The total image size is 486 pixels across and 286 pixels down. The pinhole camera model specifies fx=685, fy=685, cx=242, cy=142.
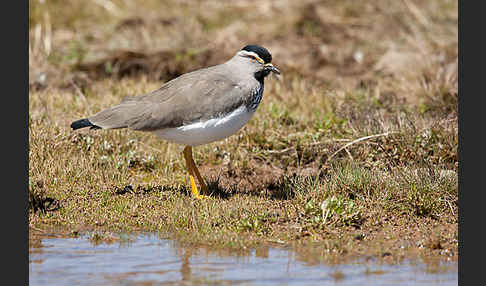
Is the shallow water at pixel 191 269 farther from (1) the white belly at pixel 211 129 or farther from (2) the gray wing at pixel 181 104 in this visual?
(2) the gray wing at pixel 181 104

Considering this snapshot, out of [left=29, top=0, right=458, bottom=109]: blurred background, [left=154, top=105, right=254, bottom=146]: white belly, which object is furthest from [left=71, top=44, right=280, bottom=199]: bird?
[left=29, top=0, right=458, bottom=109]: blurred background

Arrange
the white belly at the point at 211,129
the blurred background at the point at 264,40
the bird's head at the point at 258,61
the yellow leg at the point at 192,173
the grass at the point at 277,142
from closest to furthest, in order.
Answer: the grass at the point at 277,142
the white belly at the point at 211,129
the yellow leg at the point at 192,173
the bird's head at the point at 258,61
the blurred background at the point at 264,40

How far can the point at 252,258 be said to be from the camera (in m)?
5.71

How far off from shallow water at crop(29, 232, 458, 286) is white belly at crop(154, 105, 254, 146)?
1.45 metres

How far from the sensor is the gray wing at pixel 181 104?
7.13 metres

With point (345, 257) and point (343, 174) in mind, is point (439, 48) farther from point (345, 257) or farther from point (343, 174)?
point (345, 257)

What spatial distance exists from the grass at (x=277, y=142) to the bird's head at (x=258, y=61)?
1211 millimetres

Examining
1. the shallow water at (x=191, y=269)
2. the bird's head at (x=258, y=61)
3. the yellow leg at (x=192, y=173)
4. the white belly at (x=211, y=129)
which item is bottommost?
the shallow water at (x=191, y=269)

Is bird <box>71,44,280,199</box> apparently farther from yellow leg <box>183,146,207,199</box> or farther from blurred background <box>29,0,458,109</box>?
blurred background <box>29,0,458,109</box>

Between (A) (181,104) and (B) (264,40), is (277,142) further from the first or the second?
(B) (264,40)

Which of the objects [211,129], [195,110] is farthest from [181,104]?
[211,129]

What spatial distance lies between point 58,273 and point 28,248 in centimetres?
66

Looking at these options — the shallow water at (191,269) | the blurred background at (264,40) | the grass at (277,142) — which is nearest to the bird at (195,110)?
the grass at (277,142)

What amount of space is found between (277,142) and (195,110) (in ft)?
6.04
